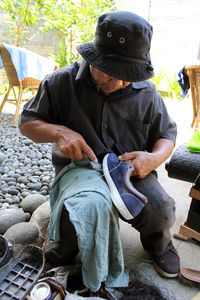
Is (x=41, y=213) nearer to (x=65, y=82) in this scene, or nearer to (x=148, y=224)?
(x=148, y=224)

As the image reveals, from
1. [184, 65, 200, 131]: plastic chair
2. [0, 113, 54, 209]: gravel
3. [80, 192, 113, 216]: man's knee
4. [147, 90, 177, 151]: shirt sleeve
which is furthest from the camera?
[184, 65, 200, 131]: plastic chair

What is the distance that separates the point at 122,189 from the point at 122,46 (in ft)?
2.13

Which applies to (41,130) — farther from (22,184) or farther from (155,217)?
(22,184)

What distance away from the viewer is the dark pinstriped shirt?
1285 mm

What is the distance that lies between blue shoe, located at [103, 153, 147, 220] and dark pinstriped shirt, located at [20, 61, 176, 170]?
0.15 meters

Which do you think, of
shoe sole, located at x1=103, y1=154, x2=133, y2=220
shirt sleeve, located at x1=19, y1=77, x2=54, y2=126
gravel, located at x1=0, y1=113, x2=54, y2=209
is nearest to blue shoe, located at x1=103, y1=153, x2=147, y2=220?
shoe sole, located at x1=103, y1=154, x2=133, y2=220

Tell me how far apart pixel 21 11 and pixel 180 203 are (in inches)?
231

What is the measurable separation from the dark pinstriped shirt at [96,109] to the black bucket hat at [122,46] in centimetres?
19

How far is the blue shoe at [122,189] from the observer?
1.05 metres

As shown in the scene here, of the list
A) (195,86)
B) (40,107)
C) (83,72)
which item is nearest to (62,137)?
(40,107)

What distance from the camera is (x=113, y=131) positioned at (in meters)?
1.36

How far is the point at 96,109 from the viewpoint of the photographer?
1312 millimetres

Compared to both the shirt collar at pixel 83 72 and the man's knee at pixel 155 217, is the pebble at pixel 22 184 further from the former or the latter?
the shirt collar at pixel 83 72

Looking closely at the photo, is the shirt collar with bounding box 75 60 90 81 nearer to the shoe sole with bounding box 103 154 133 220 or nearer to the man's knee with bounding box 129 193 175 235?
the shoe sole with bounding box 103 154 133 220
